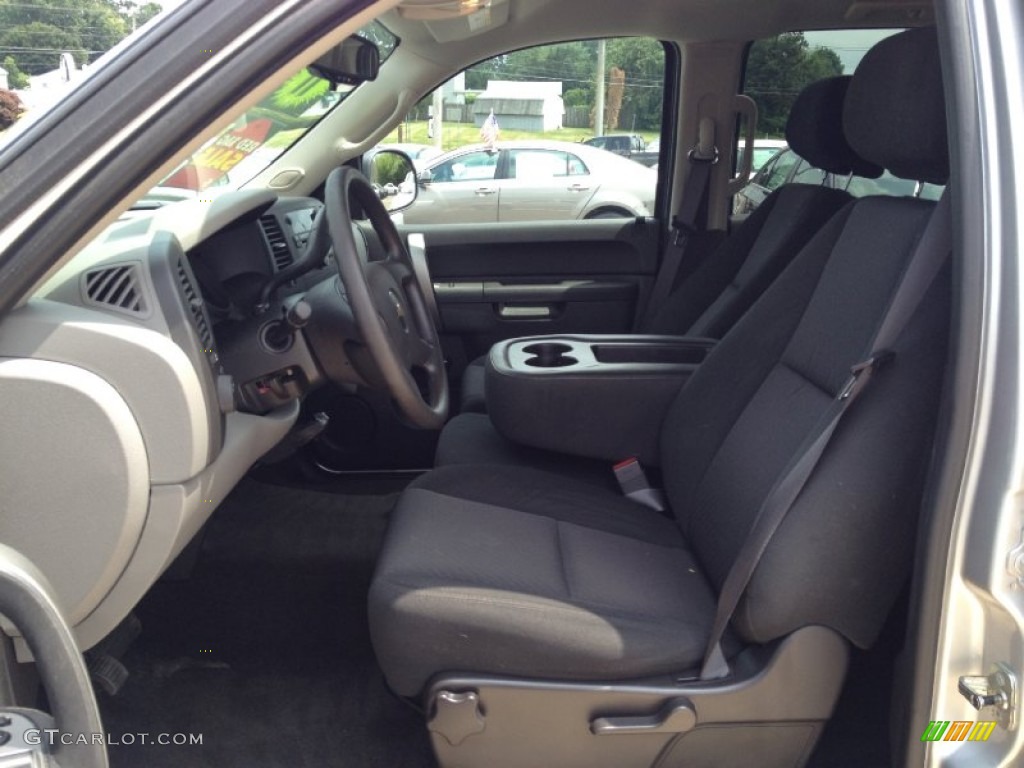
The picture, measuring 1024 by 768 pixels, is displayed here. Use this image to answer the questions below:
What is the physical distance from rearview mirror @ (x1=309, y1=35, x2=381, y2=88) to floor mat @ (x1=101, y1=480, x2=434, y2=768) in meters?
1.07

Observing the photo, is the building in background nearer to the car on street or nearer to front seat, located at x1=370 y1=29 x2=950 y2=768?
the car on street

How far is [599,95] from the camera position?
2912 mm

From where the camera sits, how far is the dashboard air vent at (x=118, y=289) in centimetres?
129

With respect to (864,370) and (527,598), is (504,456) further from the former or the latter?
(864,370)

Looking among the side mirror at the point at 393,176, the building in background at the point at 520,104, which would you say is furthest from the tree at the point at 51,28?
the building in background at the point at 520,104

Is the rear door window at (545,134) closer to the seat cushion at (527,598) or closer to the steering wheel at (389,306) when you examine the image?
the steering wheel at (389,306)

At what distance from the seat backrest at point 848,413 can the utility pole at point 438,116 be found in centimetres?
124

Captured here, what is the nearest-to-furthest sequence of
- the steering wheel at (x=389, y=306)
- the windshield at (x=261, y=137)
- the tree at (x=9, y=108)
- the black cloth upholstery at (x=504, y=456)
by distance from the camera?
1. the tree at (x=9, y=108)
2. the steering wheel at (x=389, y=306)
3. the windshield at (x=261, y=137)
4. the black cloth upholstery at (x=504, y=456)

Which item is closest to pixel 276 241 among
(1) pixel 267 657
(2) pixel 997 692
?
(1) pixel 267 657

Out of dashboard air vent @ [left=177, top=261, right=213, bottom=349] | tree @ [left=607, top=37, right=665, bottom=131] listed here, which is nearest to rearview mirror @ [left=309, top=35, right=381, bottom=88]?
dashboard air vent @ [left=177, top=261, right=213, bottom=349]

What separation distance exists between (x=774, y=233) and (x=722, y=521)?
1.12 metres

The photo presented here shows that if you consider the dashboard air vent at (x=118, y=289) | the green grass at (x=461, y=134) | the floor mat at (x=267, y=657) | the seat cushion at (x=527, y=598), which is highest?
the green grass at (x=461, y=134)

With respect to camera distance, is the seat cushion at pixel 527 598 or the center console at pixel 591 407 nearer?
the seat cushion at pixel 527 598

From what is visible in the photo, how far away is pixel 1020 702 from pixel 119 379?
3.59 ft
